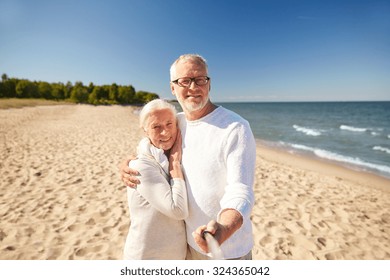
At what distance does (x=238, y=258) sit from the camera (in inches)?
56.6

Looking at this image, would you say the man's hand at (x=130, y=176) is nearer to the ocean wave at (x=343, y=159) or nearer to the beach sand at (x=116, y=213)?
the beach sand at (x=116, y=213)

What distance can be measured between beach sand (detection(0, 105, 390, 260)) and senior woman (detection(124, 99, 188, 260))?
1.82 metres

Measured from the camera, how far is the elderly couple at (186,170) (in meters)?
1.27

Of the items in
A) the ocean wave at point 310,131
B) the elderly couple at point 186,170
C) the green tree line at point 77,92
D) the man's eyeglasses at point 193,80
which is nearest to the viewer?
the elderly couple at point 186,170

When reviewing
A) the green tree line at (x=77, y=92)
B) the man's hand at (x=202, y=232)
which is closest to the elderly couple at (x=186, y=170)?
the man's hand at (x=202, y=232)

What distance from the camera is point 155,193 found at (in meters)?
1.31

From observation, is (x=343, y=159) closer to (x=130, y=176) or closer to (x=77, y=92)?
(x=130, y=176)

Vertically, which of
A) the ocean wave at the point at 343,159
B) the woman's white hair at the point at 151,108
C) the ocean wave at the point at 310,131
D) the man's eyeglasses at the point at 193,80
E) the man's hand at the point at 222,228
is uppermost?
the man's eyeglasses at the point at 193,80

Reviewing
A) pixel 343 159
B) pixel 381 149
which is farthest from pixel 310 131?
pixel 343 159

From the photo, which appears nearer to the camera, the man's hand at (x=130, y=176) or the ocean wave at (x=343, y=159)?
the man's hand at (x=130, y=176)

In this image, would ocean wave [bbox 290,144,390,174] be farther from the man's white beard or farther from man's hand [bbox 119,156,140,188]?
man's hand [bbox 119,156,140,188]

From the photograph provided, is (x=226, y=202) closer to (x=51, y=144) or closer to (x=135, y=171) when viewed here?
(x=135, y=171)

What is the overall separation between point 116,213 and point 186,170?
124 inches

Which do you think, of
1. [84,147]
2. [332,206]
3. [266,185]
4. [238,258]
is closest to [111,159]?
[84,147]
